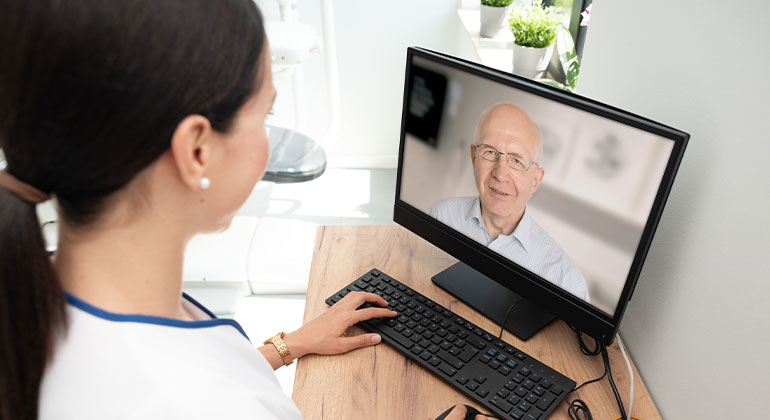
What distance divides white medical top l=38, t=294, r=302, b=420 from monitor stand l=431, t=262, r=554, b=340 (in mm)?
548

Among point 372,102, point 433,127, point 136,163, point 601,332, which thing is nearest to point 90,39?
point 136,163

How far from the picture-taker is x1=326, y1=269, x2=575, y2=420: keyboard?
0.82 metres

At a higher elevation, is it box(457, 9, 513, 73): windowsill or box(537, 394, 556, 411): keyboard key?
box(457, 9, 513, 73): windowsill

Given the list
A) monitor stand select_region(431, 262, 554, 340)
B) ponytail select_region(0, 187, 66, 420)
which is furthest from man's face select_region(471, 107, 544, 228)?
ponytail select_region(0, 187, 66, 420)

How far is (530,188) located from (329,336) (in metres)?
0.40

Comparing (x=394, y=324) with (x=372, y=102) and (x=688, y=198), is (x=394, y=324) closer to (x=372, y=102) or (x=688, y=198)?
(x=688, y=198)

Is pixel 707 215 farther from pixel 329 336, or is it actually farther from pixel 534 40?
pixel 534 40

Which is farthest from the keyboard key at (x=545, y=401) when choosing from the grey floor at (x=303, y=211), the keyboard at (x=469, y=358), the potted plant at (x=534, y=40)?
the potted plant at (x=534, y=40)

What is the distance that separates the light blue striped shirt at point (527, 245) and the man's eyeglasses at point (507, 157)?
0.07 m

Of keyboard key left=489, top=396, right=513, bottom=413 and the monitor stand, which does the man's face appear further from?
keyboard key left=489, top=396, right=513, bottom=413

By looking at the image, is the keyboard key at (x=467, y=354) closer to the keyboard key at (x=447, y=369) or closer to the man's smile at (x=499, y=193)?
the keyboard key at (x=447, y=369)

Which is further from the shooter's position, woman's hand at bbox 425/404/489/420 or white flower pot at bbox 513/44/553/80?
white flower pot at bbox 513/44/553/80

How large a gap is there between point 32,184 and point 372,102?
2495mm

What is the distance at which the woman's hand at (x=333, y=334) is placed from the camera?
919 millimetres
